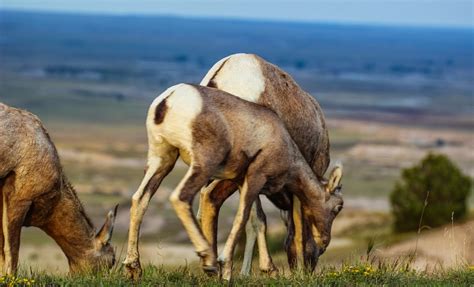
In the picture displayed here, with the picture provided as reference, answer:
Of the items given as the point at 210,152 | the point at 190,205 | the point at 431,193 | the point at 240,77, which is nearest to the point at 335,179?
the point at 240,77

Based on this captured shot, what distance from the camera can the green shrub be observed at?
48.7 meters

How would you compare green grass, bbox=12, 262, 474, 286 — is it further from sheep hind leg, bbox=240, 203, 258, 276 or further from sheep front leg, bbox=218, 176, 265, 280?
sheep hind leg, bbox=240, 203, 258, 276

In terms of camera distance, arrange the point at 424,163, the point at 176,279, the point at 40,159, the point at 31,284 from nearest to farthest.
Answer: the point at 31,284, the point at 176,279, the point at 40,159, the point at 424,163

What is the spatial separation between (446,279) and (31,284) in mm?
4867

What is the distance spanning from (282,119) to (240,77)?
74 centimetres

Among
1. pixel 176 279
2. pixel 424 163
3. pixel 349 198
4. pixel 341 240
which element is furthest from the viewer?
pixel 349 198

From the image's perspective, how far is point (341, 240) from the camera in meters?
46.8

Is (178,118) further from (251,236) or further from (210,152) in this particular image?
(251,236)

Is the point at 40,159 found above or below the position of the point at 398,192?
above

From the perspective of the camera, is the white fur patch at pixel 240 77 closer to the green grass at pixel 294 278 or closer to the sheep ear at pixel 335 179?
the sheep ear at pixel 335 179

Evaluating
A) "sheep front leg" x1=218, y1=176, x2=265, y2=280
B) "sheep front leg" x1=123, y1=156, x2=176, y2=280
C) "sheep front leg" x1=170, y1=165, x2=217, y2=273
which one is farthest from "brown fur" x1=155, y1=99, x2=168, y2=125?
"sheep front leg" x1=218, y1=176, x2=265, y2=280

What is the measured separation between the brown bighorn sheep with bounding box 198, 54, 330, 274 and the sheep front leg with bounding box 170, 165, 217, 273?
2.55 feet

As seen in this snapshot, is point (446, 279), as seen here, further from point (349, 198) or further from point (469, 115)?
point (469, 115)

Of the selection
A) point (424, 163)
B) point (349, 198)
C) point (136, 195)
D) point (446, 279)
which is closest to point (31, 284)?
point (136, 195)
